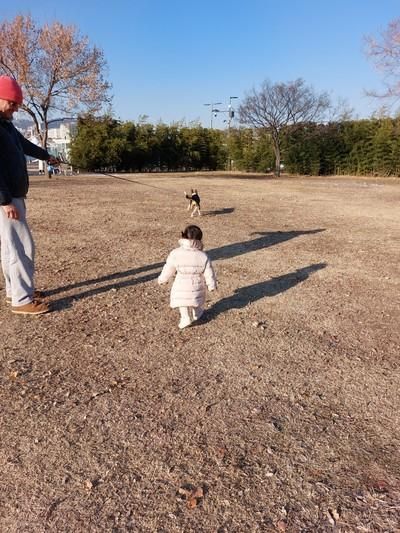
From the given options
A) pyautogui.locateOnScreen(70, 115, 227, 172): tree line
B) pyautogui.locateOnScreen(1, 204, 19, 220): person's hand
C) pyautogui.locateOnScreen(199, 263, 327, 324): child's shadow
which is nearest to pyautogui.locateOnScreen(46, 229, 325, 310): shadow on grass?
pyautogui.locateOnScreen(1, 204, 19, 220): person's hand

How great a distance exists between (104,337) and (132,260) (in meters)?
2.42

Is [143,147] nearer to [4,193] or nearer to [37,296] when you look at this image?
[37,296]

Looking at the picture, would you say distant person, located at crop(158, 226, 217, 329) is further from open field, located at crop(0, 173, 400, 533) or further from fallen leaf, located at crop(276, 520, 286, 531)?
fallen leaf, located at crop(276, 520, 286, 531)

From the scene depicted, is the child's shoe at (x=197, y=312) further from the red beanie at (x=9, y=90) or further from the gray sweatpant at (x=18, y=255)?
the red beanie at (x=9, y=90)

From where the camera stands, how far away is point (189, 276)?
3.62m

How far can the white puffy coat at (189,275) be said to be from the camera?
141 inches

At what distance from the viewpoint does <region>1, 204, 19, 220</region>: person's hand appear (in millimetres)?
3500

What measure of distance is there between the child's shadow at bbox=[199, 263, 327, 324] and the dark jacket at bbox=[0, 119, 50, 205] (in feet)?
6.34

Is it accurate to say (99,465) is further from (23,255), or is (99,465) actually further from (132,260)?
(132,260)

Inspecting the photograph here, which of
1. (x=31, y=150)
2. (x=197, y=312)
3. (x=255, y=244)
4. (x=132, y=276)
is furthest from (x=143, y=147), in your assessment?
(x=197, y=312)

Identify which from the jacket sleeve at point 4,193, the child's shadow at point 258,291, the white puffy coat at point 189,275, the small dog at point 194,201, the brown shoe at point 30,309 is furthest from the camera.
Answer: the small dog at point 194,201

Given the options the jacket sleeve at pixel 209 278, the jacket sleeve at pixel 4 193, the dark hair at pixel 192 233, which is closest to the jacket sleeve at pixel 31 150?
the jacket sleeve at pixel 4 193

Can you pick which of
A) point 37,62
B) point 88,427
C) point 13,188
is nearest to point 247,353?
point 88,427

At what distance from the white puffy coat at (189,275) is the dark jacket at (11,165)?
1428 millimetres
